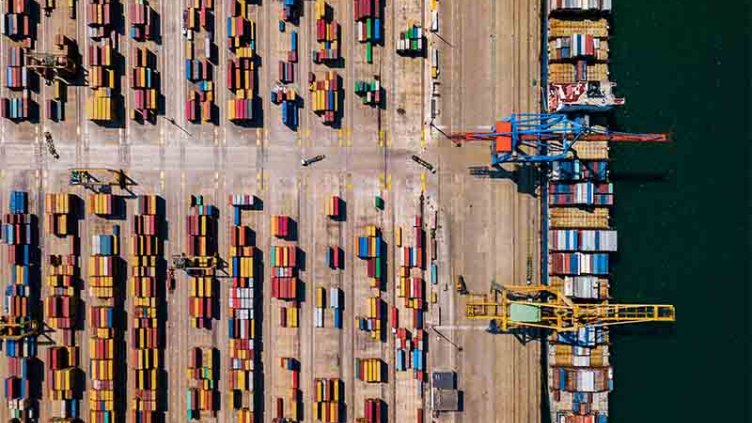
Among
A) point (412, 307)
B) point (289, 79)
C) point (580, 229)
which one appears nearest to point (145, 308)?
point (412, 307)

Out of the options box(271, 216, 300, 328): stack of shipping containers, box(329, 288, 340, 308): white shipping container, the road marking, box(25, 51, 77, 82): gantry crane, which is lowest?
the road marking

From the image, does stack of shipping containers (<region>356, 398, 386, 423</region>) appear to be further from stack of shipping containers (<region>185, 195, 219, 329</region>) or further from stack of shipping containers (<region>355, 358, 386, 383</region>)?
stack of shipping containers (<region>185, 195, 219, 329</region>)

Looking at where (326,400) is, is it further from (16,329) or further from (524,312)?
(16,329)

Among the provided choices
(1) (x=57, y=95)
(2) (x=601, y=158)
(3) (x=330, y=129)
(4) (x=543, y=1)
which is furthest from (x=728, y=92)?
(1) (x=57, y=95)

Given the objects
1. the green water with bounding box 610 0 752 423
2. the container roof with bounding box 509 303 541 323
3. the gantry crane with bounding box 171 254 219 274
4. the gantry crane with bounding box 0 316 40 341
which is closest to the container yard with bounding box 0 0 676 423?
the gantry crane with bounding box 171 254 219 274

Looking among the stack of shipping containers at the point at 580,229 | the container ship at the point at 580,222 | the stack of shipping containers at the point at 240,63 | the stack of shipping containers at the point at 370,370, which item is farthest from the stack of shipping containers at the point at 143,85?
the stack of shipping containers at the point at 580,229

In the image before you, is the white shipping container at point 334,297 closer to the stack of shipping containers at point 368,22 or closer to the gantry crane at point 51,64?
the stack of shipping containers at point 368,22

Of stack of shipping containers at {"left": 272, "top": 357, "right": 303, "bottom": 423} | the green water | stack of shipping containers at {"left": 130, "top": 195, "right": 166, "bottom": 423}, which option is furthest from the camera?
the green water
